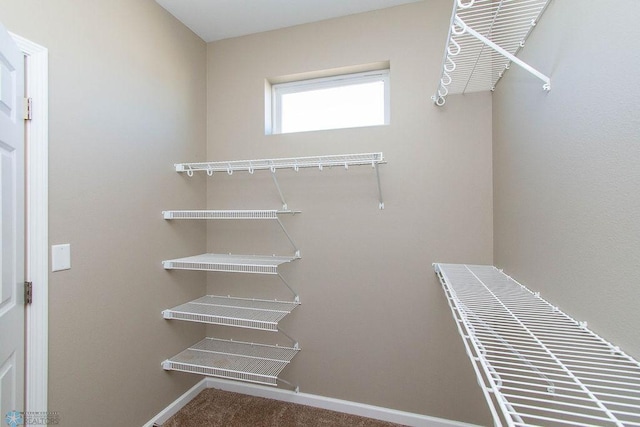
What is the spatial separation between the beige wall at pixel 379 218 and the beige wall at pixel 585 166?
54 cm

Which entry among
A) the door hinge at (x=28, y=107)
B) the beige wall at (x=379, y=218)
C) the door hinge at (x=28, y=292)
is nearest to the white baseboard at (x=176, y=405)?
the beige wall at (x=379, y=218)

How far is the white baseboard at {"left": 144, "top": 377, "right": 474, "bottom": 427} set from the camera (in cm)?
177

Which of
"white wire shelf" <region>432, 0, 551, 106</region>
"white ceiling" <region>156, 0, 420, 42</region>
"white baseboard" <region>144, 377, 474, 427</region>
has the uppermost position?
"white ceiling" <region>156, 0, 420, 42</region>

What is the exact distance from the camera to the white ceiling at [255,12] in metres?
1.82

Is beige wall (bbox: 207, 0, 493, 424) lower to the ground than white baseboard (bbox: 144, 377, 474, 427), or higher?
higher

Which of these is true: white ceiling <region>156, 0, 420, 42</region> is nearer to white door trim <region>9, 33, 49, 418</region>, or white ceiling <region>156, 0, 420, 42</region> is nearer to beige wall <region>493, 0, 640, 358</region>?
white door trim <region>9, 33, 49, 418</region>

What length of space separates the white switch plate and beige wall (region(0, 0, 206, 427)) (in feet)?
0.09

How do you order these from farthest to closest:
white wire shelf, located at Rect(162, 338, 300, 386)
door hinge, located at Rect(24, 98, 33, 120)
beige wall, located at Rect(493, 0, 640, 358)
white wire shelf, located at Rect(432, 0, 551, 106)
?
white wire shelf, located at Rect(162, 338, 300, 386) < door hinge, located at Rect(24, 98, 33, 120) < white wire shelf, located at Rect(432, 0, 551, 106) < beige wall, located at Rect(493, 0, 640, 358)

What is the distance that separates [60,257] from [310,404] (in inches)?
66.1

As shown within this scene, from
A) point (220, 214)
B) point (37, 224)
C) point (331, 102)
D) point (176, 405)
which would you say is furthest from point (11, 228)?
point (331, 102)

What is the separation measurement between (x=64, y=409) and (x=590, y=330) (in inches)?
78.3

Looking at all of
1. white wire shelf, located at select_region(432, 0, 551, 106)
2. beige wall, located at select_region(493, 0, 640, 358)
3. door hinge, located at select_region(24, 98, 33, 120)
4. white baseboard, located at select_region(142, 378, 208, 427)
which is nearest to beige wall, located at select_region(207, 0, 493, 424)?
white wire shelf, located at select_region(432, 0, 551, 106)

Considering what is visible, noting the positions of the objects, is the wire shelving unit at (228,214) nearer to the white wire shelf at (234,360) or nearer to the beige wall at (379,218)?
the beige wall at (379,218)

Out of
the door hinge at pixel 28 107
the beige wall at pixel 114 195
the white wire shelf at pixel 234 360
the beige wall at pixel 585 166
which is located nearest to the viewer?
the beige wall at pixel 585 166
